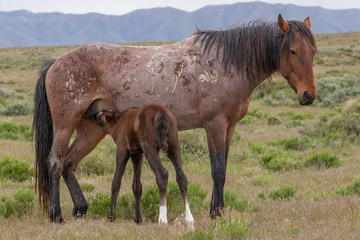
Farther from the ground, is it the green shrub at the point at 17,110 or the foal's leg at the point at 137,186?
the foal's leg at the point at 137,186

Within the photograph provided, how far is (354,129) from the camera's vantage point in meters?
13.0

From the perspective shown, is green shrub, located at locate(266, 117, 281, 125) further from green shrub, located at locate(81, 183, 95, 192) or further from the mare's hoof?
the mare's hoof

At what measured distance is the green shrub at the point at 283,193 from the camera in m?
7.02

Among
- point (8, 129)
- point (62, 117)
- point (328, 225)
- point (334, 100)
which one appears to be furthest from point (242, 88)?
point (334, 100)

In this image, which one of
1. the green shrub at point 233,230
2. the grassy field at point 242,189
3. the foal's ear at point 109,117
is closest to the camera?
the green shrub at point 233,230

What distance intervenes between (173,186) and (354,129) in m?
8.42

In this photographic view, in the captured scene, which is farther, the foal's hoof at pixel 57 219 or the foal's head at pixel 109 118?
the foal's head at pixel 109 118

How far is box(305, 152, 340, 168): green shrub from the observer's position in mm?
9734

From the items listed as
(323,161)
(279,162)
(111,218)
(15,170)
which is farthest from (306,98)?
(15,170)

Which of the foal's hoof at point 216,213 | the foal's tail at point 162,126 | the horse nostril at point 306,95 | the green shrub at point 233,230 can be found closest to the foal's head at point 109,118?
the foal's tail at point 162,126

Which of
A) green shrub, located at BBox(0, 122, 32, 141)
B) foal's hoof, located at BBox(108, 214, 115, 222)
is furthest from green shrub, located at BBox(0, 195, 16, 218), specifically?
green shrub, located at BBox(0, 122, 32, 141)

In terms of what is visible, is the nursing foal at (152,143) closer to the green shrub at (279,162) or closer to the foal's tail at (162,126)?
the foal's tail at (162,126)

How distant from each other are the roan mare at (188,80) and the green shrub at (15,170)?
2.79 metres

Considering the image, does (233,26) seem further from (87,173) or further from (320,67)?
(320,67)
